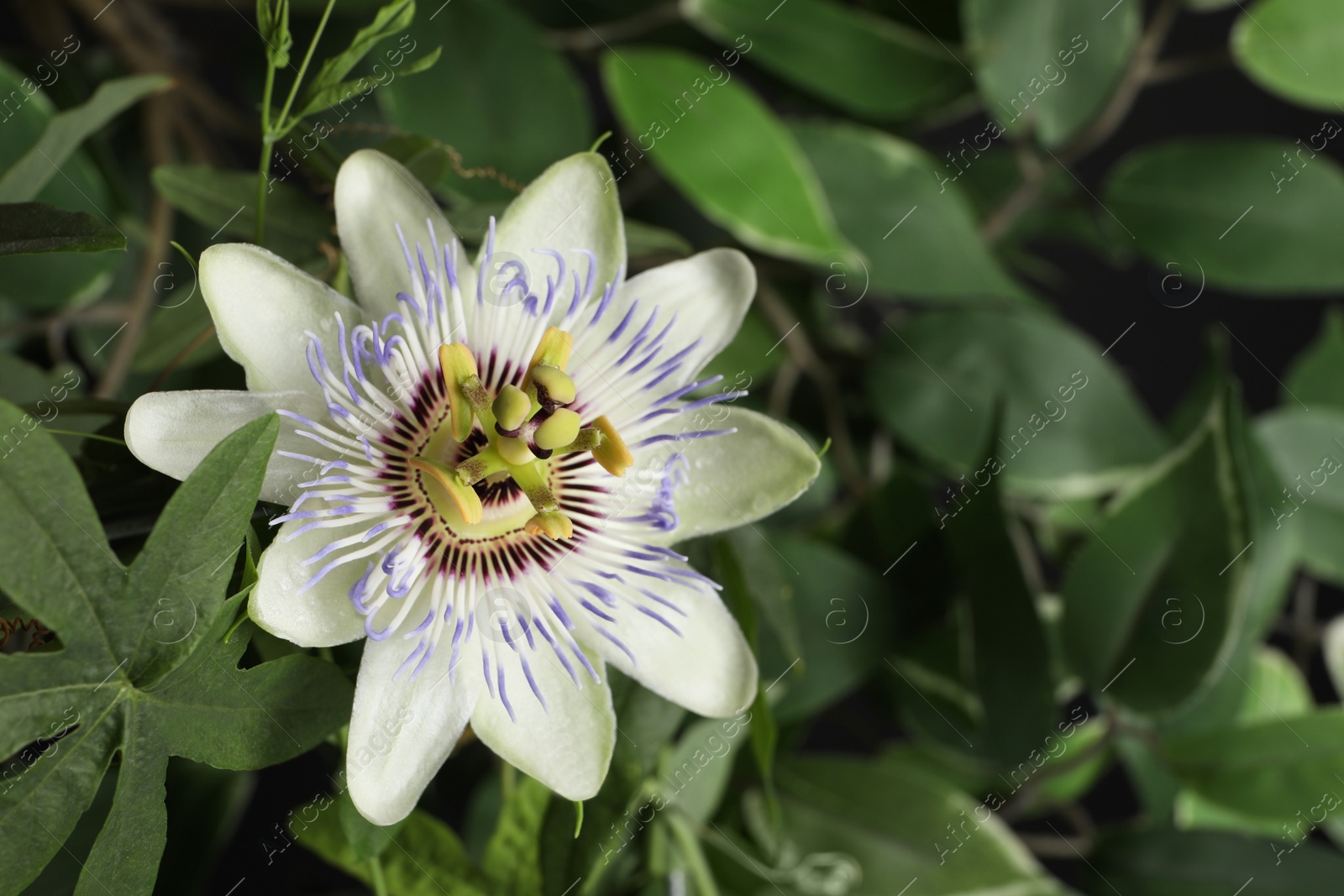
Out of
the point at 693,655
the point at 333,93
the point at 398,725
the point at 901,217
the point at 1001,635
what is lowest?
the point at 1001,635

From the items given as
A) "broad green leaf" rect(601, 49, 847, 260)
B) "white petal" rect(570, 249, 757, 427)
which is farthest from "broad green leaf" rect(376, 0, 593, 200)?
"white petal" rect(570, 249, 757, 427)

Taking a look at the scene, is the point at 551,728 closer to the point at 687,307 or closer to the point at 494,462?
the point at 494,462

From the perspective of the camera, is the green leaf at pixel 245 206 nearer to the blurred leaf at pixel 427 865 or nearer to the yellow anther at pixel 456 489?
the yellow anther at pixel 456 489

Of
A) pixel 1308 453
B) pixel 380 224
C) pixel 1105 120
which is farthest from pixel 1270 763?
pixel 380 224

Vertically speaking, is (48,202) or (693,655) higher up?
(48,202)

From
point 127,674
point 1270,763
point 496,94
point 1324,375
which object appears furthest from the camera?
point 1324,375

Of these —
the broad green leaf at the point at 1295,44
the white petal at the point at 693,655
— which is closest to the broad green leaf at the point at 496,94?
the white petal at the point at 693,655

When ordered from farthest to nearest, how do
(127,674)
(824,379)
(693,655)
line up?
(824,379), (693,655), (127,674)
